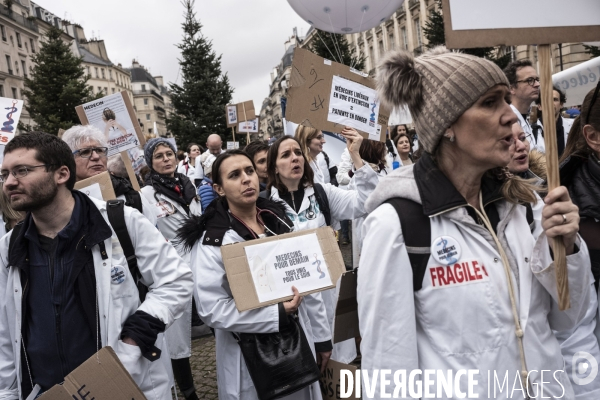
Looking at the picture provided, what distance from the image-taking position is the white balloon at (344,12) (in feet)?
19.8

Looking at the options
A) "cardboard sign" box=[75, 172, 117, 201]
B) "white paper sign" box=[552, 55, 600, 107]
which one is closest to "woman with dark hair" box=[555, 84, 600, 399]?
"cardboard sign" box=[75, 172, 117, 201]

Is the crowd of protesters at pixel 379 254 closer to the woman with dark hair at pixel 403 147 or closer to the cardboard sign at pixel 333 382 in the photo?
the cardboard sign at pixel 333 382

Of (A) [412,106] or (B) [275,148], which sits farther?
(B) [275,148]

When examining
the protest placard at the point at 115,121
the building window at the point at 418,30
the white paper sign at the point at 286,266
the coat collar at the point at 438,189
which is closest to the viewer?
the coat collar at the point at 438,189

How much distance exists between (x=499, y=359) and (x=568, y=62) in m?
27.2

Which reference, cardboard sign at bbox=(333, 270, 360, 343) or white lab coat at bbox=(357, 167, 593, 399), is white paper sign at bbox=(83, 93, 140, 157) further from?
white lab coat at bbox=(357, 167, 593, 399)

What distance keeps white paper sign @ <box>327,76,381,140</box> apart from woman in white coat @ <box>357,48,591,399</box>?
116 inches

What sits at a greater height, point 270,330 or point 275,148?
point 275,148

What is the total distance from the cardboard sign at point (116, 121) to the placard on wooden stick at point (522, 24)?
4.15 meters

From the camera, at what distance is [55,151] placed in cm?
264

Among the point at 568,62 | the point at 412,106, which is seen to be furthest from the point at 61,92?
the point at 412,106

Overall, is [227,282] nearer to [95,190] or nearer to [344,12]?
[95,190]

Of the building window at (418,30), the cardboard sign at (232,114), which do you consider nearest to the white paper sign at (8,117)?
the cardboard sign at (232,114)

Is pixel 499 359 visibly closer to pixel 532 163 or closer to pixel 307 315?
pixel 307 315
